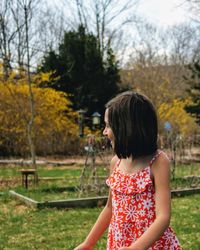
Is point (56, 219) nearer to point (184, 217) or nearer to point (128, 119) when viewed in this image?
point (184, 217)

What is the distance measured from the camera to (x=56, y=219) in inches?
291

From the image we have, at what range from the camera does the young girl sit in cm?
211

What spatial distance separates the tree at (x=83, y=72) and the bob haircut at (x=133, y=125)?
22.2m

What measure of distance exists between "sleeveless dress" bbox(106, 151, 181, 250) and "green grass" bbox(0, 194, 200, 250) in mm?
3409

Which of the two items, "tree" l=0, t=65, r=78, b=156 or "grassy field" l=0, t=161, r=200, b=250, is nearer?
"grassy field" l=0, t=161, r=200, b=250

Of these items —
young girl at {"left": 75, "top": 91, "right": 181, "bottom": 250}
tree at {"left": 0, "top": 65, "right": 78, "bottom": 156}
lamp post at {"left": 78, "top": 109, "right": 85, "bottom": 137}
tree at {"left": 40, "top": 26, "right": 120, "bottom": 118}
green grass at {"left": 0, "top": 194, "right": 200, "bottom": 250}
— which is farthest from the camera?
tree at {"left": 40, "top": 26, "right": 120, "bottom": 118}

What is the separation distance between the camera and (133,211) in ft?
7.27

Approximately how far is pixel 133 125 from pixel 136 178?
26 cm

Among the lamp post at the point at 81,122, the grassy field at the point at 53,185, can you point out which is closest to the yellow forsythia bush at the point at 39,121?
the lamp post at the point at 81,122

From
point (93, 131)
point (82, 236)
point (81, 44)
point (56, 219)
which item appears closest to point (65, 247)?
point (82, 236)

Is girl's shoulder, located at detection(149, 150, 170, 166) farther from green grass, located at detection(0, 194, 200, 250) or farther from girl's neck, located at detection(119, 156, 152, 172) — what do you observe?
green grass, located at detection(0, 194, 200, 250)

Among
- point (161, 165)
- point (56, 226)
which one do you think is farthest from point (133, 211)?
point (56, 226)

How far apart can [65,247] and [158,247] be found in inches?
143

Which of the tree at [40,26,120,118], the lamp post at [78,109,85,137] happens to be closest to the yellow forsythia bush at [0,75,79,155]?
the tree at [40,26,120,118]
